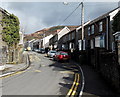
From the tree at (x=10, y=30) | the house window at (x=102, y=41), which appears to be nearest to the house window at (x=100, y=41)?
the house window at (x=102, y=41)

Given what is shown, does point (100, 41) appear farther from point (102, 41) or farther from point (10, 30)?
point (10, 30)

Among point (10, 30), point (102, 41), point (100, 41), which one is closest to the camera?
point (102, 41)

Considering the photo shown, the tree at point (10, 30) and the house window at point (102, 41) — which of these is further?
the house window at point (102, 41)

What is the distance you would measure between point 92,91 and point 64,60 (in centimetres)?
1668

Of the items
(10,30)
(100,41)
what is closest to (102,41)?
(100,41)

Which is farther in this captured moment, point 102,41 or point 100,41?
point 100,41

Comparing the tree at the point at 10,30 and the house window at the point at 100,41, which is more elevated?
the tree at the point at 10,30

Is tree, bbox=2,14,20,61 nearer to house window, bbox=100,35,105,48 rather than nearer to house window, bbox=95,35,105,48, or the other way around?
house window, bbox=95,35,105,48

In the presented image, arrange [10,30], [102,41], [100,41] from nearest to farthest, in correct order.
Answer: [102,41] → [10,30] → [100,41]

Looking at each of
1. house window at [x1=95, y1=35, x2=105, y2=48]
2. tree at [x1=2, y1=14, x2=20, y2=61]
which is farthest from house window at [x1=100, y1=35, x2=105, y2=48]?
tree at [x1=2, y1=14, x2=20, y2=61]

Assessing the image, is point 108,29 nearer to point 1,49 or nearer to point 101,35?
point 101,35

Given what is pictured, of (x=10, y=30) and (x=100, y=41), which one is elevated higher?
(x=10, y=30)

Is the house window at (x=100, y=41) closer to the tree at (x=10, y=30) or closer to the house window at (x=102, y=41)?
the house window at (x=102, y=41)

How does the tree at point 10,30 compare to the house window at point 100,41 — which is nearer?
the tree at point 10,30
